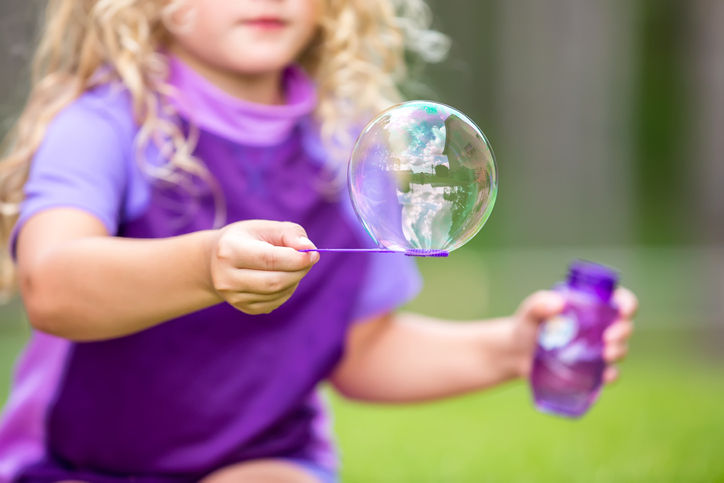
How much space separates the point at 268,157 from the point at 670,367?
2.96 metres

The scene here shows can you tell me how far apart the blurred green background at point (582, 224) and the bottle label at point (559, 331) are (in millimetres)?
617

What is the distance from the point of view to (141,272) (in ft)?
3.74

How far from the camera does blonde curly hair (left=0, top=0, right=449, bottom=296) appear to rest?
151cm

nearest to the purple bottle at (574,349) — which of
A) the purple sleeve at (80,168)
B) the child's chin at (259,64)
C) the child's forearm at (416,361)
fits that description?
the child's forearm at (416,361)

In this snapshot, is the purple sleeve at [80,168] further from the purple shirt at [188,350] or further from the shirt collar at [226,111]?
the shirt collar at [226,111]

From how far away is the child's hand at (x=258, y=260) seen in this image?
100 cm

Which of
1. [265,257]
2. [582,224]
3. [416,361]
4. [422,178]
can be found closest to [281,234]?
[265,257]

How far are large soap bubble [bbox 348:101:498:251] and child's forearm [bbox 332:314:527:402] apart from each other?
65 centimetres

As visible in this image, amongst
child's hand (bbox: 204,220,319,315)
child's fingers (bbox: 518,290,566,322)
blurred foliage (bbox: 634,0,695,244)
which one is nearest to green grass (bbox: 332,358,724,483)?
child's fingers (bbox: 518,290,566,322)

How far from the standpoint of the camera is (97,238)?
3.97ft

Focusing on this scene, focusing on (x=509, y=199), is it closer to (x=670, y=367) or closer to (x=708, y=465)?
(x=670, y=367)

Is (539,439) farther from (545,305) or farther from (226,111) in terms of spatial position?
(226,111)

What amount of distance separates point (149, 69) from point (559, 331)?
909mm

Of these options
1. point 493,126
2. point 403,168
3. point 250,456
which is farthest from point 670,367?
point 493,126
